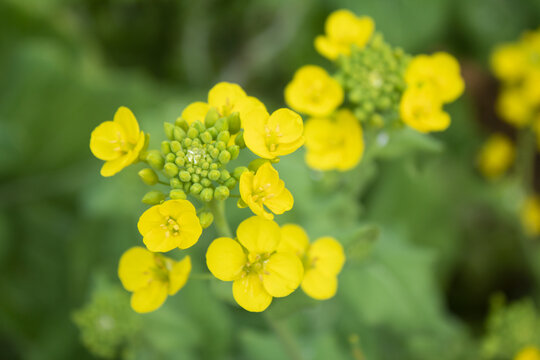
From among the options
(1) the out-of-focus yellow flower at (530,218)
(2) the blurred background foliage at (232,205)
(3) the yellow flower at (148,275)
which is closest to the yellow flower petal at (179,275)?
(3) the yellow flower at (148,275)

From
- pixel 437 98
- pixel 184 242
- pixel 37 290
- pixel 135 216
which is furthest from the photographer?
pixel 37 290

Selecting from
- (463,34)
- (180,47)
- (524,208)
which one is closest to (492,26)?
(463,34)

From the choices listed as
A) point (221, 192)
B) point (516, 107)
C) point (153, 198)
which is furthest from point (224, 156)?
point (516, 107)

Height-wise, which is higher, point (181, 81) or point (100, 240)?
point (181, 81)

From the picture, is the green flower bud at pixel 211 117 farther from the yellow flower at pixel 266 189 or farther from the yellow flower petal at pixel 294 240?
the yellow flower petal at pixel 294 240

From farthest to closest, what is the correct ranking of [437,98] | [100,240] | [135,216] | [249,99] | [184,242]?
[100,240], [135,216], [437,98], [249,99], [184,242]

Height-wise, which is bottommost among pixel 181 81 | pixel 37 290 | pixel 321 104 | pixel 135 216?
→ pixel 37 290

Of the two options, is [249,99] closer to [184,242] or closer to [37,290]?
[184,242]
